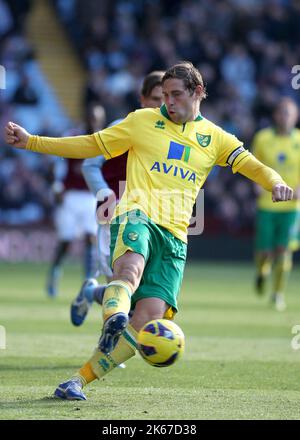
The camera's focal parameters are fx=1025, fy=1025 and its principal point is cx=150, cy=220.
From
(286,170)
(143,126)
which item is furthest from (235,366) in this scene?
(286,170)

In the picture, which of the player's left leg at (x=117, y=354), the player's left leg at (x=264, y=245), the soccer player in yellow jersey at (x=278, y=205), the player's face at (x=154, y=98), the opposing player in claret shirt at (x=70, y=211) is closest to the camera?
the player's left leg at (x=117, y=354)

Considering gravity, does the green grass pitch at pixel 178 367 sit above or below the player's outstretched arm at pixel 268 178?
below

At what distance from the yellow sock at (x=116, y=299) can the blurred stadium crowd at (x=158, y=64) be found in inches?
620

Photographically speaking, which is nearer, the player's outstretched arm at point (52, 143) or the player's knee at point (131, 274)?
the player's knee at point (131, 274)

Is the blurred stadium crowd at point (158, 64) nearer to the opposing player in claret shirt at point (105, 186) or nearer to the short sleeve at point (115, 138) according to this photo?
the opposing player in claret shirt at point (105, 186)

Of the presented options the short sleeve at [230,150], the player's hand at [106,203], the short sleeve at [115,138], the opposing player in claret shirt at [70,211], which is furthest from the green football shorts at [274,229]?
the short sleeve at [115,138]

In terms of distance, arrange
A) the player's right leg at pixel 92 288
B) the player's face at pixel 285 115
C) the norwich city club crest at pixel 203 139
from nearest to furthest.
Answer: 1. the norwich city club crest at pixel 203 139
2. the player's right leg at pixel 92 288
3. the player's face at pixel 285 115

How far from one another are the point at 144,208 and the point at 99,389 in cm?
133

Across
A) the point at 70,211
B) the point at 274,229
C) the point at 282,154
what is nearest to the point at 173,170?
the point at 282,154

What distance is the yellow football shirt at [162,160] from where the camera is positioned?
22.8 feet

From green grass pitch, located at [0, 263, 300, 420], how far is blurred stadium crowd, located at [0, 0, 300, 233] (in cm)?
819

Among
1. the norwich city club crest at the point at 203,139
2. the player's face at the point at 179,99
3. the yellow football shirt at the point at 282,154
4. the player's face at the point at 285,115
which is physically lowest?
the norwich city club crest at the point at 203,139

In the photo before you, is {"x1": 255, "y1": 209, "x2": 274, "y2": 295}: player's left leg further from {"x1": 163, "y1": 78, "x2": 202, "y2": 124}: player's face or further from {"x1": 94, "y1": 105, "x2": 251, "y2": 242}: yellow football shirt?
{"x1": 163, "y1": 78, "x2": 202, "y2": 124}: player's face

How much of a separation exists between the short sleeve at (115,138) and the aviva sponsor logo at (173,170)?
10.1 inches
